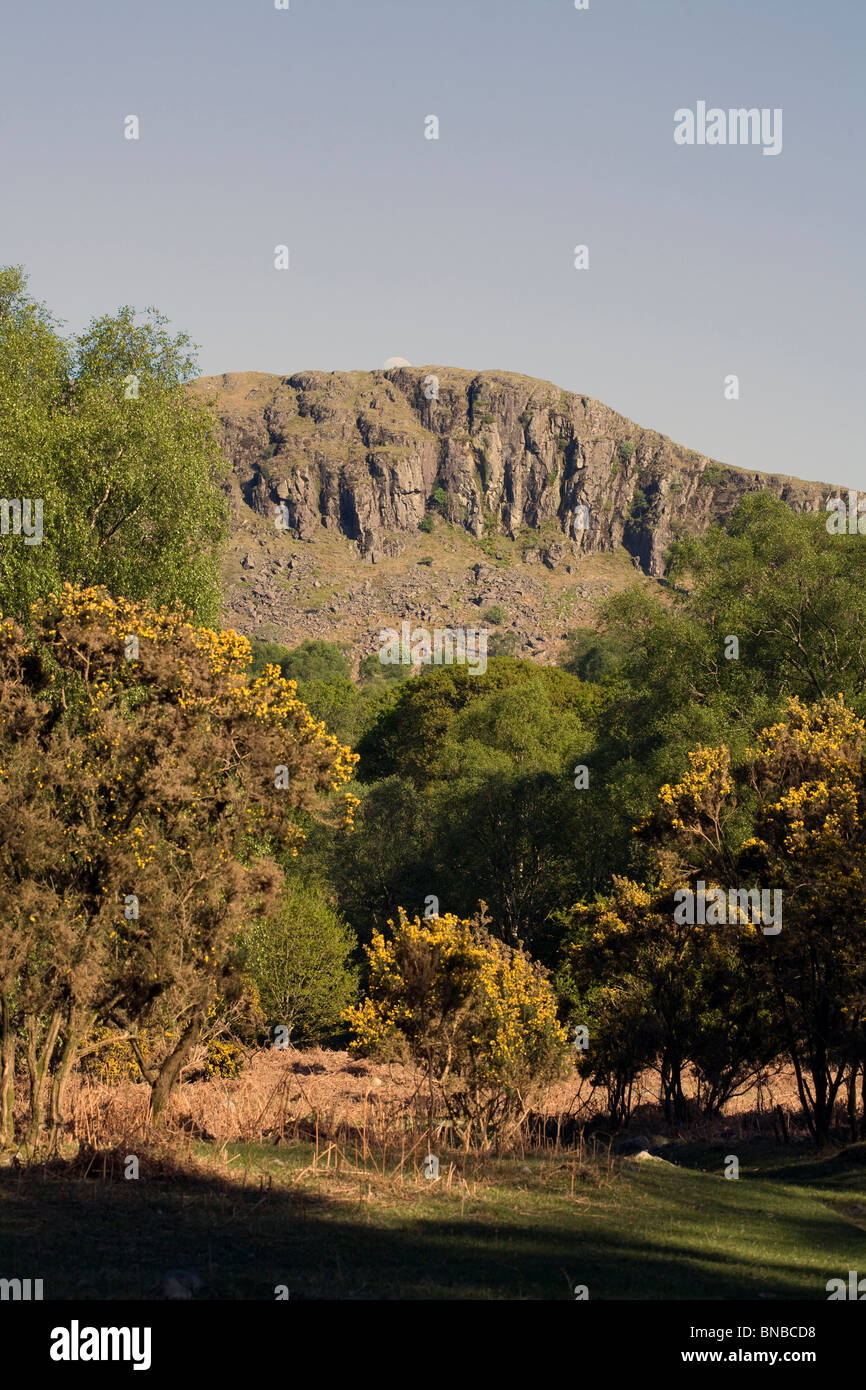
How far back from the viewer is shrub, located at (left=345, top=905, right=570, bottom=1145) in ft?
78.2

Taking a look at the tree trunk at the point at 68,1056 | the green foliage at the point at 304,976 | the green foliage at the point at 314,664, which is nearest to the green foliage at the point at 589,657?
the green foliage at the point at 314,664

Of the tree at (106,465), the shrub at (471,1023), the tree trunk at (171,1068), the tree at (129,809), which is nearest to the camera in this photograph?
the tree at (129,809)

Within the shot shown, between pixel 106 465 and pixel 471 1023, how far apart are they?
16.3 meters

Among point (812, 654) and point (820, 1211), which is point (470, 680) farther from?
point (820, 1211)

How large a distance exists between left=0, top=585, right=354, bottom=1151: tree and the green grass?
2.81m

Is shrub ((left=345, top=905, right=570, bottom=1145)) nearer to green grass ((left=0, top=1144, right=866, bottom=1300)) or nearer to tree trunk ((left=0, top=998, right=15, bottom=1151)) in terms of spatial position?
green grass ((left=0, top=1144, right=866, bottom=1300))

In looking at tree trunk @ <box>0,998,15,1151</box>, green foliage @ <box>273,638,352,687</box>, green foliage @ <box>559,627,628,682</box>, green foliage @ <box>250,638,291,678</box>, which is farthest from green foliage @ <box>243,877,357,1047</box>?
green foliage @ <box>250,638,291,678</box>

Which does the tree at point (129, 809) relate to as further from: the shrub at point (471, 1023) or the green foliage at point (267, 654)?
the green foliage at point (267, 654)

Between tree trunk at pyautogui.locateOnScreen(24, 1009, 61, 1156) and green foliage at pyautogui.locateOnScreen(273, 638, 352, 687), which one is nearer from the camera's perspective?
tree trunk at pyautogui.locateOnScreen(24, 1009, 61, 1156)

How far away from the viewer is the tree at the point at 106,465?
2808 cm

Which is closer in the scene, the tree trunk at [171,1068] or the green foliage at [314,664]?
the tree trunk at [171,1068]

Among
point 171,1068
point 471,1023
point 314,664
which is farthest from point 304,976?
point 314,664

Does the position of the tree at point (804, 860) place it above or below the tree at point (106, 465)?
below

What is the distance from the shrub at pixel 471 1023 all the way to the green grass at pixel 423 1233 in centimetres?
461
